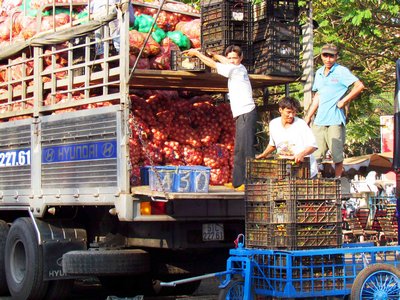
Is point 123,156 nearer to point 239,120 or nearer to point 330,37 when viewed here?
point 239,120

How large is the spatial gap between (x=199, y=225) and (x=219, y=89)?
2.33 metres

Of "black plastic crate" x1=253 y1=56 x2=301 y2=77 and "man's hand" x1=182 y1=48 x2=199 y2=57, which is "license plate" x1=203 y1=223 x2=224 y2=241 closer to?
"man's hand" x1=182 y1=48 x2=199 y2=57

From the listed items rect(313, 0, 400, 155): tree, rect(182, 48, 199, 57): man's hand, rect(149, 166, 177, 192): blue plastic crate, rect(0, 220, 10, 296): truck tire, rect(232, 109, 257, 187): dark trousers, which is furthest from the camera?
rect(313, 0, 400, 155): tree

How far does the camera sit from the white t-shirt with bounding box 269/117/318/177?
7363 mm

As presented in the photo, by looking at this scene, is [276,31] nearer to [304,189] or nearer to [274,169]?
[274,169]

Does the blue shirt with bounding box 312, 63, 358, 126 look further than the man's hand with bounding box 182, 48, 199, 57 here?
Yes

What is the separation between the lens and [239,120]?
314 inches

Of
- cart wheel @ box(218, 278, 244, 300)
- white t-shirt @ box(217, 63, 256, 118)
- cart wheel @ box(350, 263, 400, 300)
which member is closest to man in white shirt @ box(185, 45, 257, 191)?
white t-shirt @ box(217, 63, 256, 118)

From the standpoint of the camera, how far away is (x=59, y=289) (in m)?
8.60

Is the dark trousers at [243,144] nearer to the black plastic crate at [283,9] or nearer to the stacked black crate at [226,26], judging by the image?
the stacked black crate at [226,26]

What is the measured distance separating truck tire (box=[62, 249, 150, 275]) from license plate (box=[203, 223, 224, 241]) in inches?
27.7

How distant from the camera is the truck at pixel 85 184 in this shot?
24.6ft

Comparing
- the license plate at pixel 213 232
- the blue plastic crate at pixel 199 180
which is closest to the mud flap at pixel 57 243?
the license plate at pixel 213 232

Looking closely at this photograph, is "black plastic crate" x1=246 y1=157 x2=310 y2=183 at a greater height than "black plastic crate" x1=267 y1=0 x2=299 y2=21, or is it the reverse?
"black plastic crate" x1=267 y1=0 x2=299 y2=21
